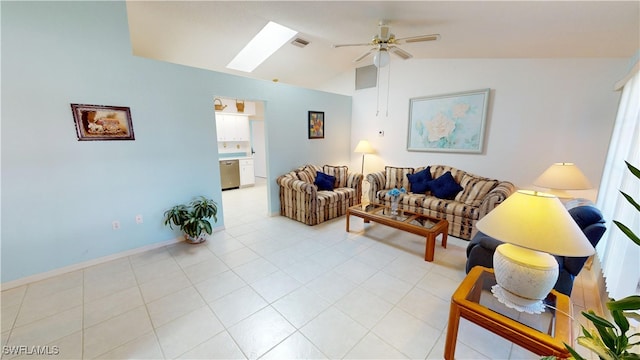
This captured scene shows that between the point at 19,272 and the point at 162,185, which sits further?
the point at 162,185

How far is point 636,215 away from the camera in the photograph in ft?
5.13

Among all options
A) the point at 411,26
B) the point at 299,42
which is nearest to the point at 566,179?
the point at 411,26

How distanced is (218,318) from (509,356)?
7.03 ft

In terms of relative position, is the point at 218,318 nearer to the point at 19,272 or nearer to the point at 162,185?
the point at 162,185

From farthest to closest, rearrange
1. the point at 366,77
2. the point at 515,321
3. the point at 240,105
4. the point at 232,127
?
the point at 232,127 → the point at 240,105 → the point at 366,77 → the point at 515,321

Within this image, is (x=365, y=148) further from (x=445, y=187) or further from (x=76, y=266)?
(x=76, y=266)

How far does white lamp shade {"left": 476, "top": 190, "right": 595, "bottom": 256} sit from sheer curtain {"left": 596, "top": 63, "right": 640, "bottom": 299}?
680 millimetres

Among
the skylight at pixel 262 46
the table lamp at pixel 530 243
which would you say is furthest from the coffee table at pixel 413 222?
the skylight at pixel 262 46

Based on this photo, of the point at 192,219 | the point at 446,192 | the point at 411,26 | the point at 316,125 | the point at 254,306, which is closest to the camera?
the point at 254,306

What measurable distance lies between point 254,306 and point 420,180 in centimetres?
334

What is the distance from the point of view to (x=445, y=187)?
12.6 ft

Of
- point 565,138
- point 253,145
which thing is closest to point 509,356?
point 565,138

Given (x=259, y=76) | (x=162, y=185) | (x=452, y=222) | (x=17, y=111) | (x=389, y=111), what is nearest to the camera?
(x=17, y=111)

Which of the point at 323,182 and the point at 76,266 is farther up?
the point at 323,182
